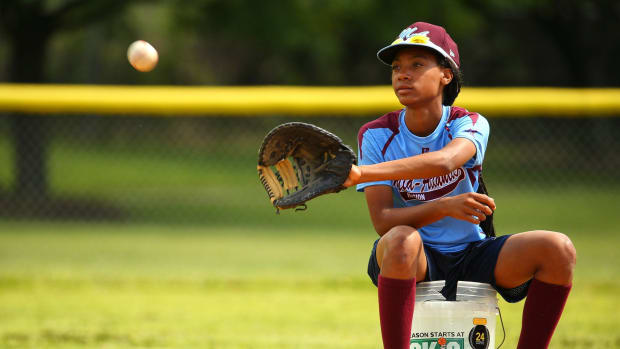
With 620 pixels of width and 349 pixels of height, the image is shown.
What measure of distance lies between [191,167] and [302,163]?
9.83m

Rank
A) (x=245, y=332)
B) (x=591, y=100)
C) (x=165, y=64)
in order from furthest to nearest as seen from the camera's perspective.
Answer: (x=165, y=64)
(x=591, y=100)
(x=245, y=332)

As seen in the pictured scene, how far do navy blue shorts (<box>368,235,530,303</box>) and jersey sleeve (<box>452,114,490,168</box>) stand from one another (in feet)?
0.96

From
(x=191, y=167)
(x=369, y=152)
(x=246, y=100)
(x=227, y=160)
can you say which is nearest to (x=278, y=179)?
(x=369, y=152)

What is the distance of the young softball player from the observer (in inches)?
104

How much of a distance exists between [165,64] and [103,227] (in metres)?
13.5

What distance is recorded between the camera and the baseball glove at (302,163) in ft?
8.31

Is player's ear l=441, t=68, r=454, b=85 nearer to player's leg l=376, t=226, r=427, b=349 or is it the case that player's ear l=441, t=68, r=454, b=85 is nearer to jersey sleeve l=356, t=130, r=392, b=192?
jersey sleeve l=356, t=130, r=392, b=192

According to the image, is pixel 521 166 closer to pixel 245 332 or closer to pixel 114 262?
pixel 114 262

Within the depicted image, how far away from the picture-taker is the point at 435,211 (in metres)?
2.73

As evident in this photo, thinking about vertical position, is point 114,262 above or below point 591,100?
below

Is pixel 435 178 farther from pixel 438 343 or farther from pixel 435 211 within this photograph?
pixel 438 343

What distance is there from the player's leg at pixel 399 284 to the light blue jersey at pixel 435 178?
293mm

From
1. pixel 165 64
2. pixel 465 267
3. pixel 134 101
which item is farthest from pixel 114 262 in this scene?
pixel 165 64

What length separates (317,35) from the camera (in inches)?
485
